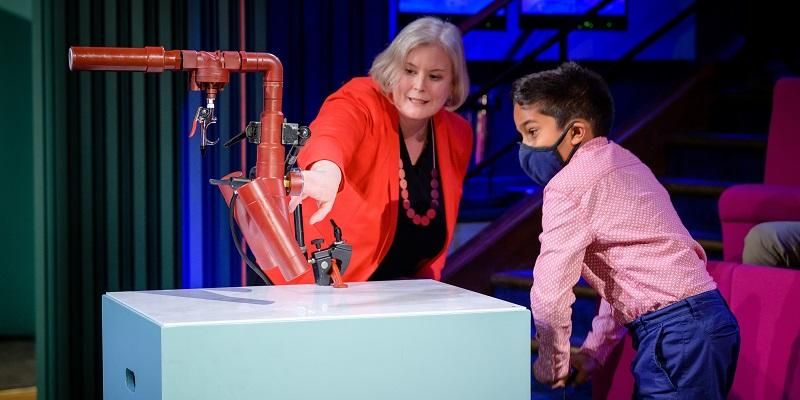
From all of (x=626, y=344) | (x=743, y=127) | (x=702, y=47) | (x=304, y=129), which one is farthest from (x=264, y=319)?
(x=702, y=47)

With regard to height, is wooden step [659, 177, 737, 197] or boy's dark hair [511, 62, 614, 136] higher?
boy's dark hair [511, 62, 614, 136]

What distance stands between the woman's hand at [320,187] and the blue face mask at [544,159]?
0.55 meters

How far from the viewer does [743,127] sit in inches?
201

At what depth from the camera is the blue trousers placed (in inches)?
93.2

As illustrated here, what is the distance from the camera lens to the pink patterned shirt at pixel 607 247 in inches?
93.0

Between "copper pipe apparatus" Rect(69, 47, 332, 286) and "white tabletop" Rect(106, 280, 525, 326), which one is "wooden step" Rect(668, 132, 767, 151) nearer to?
"white tabletop" Rect(106, 280, 525, 326)

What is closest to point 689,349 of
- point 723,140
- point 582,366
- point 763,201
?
point 582,366

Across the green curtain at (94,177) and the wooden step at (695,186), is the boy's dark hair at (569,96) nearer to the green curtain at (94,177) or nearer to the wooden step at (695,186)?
the green curtain at (94,177)

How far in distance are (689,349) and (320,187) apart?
88 centimetres

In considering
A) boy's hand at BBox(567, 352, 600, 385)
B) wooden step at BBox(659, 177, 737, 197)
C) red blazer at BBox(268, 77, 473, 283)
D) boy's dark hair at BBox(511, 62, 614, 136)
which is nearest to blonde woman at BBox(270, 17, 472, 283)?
red blazer at BBox(268, 77, 473, 283)

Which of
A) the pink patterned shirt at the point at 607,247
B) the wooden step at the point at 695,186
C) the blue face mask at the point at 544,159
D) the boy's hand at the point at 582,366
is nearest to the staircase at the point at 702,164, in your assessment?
the wooden step at the point at 695,186

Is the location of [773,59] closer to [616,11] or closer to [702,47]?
[702,47]

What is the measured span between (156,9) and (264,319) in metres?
1.78

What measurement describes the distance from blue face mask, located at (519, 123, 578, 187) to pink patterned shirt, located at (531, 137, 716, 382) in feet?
0.41
